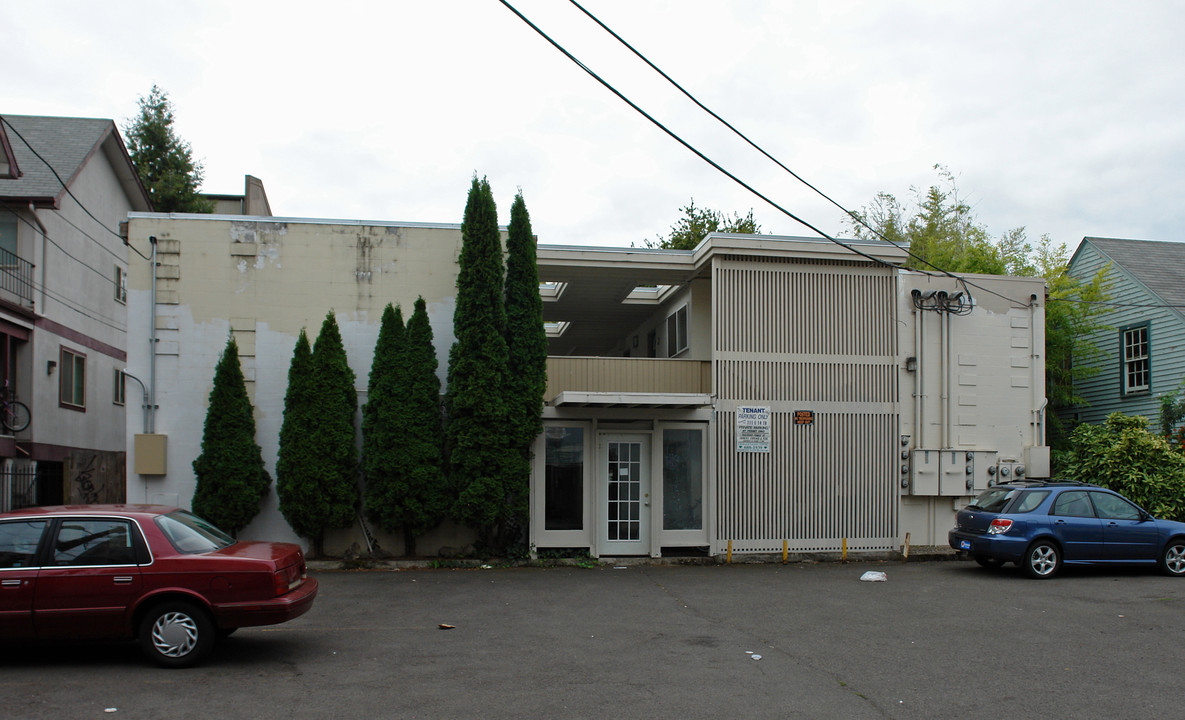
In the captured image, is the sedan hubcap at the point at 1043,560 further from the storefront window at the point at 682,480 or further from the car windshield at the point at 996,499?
the storefront window at the point at 682,480

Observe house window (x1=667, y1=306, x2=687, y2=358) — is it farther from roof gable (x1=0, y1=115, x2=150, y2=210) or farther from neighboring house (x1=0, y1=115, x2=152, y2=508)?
roof gable (x1=0, y1=115, x2=150, y2=210)

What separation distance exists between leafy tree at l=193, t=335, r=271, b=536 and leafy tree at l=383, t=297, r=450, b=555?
242cm

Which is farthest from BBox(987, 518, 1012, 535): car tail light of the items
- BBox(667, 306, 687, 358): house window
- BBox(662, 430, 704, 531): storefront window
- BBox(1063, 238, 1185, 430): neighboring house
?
BBox(1063, 238, 1185, 430): neighboring house

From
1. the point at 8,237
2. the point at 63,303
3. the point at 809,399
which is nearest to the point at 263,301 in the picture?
the point at 8,237

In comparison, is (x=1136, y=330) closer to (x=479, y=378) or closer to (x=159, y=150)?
(x=479, y=378)

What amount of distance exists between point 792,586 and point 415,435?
6.84 m

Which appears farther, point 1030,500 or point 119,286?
point 119,286

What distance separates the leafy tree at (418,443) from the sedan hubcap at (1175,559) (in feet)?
39.7

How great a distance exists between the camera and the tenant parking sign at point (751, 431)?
16438 millimetres

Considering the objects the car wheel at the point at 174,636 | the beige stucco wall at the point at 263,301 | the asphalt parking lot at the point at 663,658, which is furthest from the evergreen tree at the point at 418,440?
the car wheel at the point at 174,636

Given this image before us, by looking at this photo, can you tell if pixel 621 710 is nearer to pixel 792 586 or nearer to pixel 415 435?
pixel 792 586

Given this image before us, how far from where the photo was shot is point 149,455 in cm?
1538

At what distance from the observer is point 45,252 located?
2109 cm

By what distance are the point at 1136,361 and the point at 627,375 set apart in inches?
583
